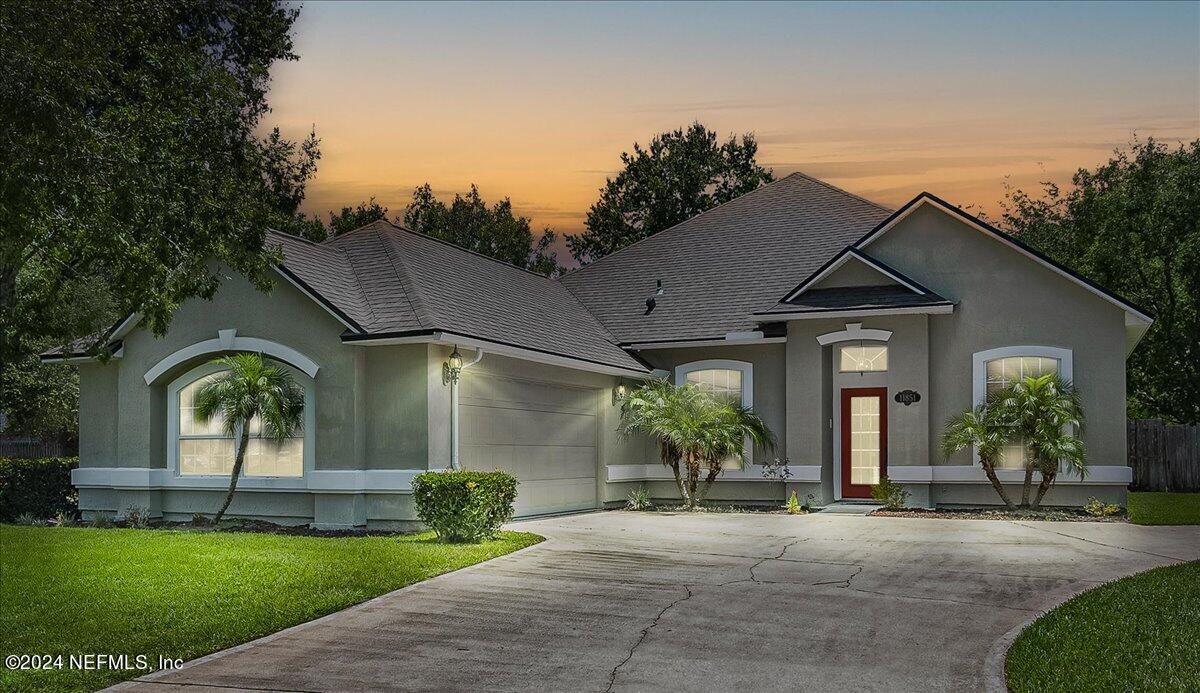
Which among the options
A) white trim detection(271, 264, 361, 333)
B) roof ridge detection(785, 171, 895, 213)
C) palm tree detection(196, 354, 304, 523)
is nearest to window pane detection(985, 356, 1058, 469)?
roof ridge detection(785, 171, 895, 213)

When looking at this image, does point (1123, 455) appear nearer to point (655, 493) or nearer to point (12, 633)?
point (655, 493)

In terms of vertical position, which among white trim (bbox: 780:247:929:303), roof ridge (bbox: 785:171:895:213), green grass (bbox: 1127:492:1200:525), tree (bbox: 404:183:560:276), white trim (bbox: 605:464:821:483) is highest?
tree (bbox: 404:183:560:276)

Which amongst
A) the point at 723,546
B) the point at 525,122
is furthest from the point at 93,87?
the point at 525,122

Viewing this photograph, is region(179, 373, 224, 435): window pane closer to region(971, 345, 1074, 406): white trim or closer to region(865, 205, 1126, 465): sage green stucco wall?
region(865, 205, 1126, 465): sage green stucco wall

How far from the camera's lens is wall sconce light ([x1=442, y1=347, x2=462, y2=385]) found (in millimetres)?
16609

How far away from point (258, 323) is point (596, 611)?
980 centimetres

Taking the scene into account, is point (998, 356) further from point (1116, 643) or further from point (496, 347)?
point (1116, 643)

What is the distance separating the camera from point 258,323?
17656 mm

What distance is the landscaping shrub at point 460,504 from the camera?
1441 cm

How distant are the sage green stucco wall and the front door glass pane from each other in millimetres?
1135

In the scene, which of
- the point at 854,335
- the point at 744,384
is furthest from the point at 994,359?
the point at 744,384

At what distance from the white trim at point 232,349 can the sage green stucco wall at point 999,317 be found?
36.2ft

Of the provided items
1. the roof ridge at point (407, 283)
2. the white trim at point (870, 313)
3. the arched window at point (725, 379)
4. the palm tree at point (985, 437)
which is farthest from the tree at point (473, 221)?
the palm tree at point (985, 437)

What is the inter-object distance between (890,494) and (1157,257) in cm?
1572
